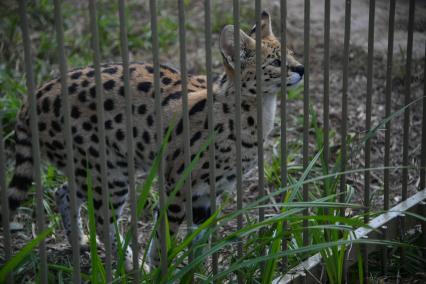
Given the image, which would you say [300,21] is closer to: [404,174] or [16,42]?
[16,42]

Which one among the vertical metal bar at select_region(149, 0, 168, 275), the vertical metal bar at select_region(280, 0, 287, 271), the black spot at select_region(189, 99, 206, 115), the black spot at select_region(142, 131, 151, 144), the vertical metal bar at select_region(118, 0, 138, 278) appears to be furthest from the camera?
the black spot at select_region(142, 131, 151, 144)

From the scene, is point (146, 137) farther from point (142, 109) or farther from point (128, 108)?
point (128, 108)

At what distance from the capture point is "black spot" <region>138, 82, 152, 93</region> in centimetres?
435

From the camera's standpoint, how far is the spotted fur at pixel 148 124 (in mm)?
4242

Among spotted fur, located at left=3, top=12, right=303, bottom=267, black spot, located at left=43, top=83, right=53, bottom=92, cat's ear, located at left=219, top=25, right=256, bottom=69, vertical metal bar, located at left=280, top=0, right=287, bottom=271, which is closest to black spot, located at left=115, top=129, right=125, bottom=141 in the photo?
spotted fur, located at left=3, top=12, right=303, bottom=267

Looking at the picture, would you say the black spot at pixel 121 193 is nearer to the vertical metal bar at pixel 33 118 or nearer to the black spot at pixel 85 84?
the black spot at pixel 85 84

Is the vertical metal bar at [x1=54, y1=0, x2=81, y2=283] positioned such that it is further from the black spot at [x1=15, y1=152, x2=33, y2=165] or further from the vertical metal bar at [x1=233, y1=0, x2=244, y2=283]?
the black spot at [x1=15, y1=152, x2=33, y2=165]

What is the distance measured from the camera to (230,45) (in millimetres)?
4070

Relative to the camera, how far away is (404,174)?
4.11m

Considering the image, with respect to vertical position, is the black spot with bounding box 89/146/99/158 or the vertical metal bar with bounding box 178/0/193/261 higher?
the vertical metal bar with bounding box 178/0/193/261

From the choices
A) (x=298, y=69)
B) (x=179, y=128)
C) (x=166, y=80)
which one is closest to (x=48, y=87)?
(x=166, y=80)

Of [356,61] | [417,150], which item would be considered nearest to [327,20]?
[417,150]

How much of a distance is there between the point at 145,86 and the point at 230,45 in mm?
631

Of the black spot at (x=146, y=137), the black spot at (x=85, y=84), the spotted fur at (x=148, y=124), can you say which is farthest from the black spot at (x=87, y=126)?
the black spot at (x=146, y=137)
